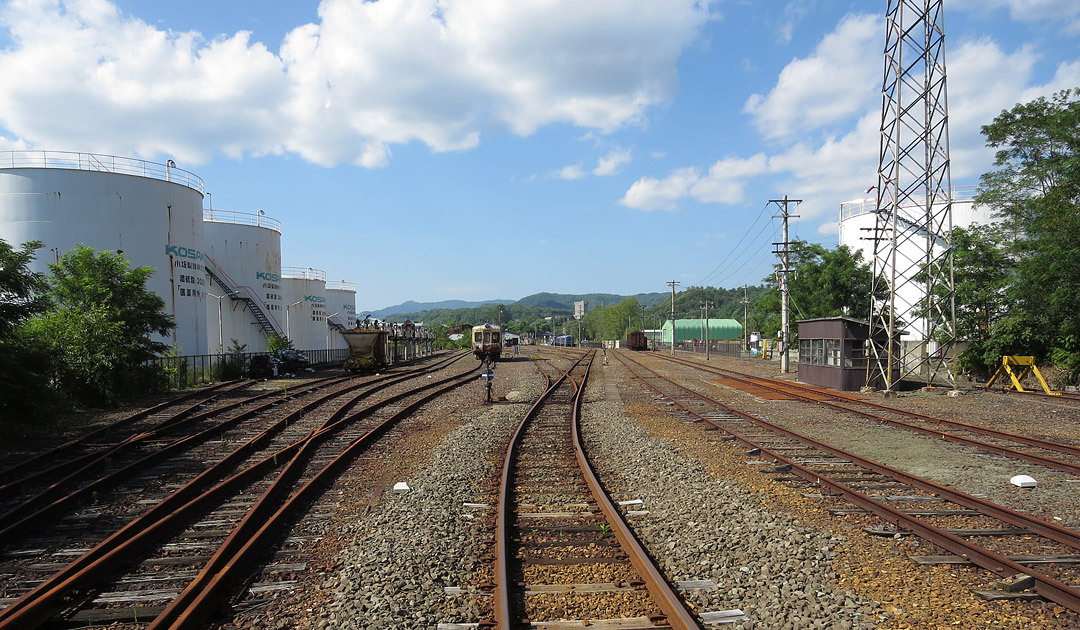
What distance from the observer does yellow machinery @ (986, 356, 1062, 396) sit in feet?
70.8

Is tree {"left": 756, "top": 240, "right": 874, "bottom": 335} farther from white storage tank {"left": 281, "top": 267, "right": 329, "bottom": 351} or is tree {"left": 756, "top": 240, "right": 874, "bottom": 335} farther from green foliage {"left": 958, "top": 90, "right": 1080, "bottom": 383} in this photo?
white storage tank {"left": 281, "top": 267, "right": 329, "bottom": 351}

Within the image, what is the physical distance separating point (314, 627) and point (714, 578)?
3236mm

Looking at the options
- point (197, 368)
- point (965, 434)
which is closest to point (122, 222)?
point (197, 368)

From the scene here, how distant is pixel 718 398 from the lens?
2073cm

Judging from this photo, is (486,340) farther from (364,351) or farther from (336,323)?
(336,323)

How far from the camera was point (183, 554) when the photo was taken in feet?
20.8

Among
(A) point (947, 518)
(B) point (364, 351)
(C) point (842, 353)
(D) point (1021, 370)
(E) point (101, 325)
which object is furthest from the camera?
(B) point (364, 351)

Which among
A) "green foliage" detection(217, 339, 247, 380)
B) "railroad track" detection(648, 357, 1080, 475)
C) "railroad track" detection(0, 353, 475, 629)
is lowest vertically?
"railroad track" detection(648, 357, 1080, 475)

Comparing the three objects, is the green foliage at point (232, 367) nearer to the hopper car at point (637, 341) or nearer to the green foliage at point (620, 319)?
the hopper car at point (637, 341)

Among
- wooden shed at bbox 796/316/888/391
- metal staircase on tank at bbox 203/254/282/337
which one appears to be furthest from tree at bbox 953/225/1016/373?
metal staircase on tank at bbox 203/254/282/337

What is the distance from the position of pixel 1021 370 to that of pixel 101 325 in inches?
1322

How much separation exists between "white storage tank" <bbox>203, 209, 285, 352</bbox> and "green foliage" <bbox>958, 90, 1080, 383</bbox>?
140 feet

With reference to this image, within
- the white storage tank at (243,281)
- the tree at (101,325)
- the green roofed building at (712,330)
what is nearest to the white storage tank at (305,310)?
the white storage tank at (243,281)

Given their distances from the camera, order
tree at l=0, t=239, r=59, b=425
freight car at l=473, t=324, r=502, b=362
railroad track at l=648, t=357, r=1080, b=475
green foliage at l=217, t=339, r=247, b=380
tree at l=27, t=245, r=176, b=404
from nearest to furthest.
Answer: railroad track at l=648, t=357, r=1080, b=475 < tree at l=0, t=239, r=59, b=425 < tree at l=27, t=245, r=176, b=404 < green foliage at l=217, t=339, r=247, b=380 < freight car at l=473, t=324, r=502, b=362
